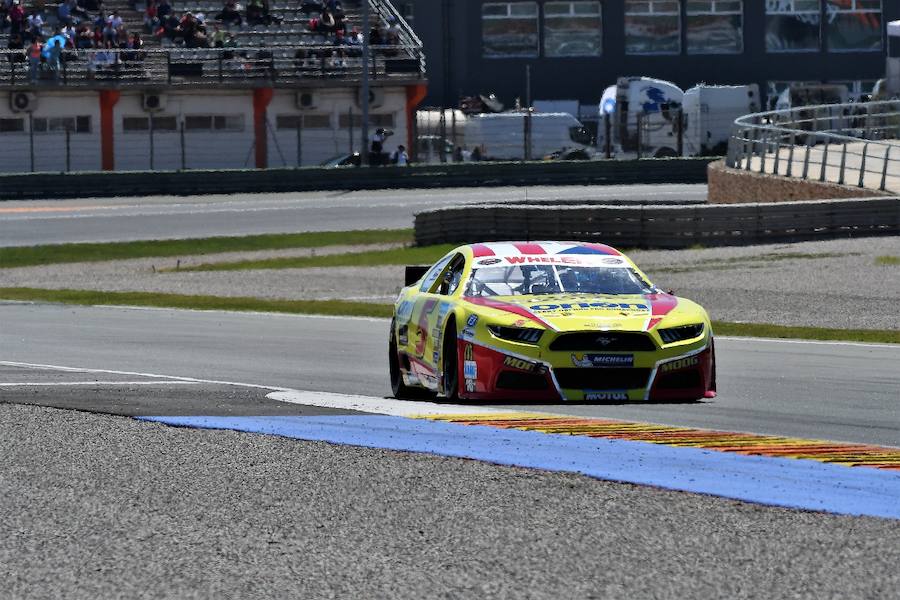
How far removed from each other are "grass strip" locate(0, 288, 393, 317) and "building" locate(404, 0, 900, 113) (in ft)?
145

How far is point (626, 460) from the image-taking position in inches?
353

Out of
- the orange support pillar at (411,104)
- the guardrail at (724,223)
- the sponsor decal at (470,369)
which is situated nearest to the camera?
the sponsor decal at (470,369)

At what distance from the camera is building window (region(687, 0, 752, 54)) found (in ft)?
234

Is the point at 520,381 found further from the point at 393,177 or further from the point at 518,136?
the point at 518,136

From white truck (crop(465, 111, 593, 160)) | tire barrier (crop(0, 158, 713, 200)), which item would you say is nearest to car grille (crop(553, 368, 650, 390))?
tire barrier (crop(0, 158, 713, 200))

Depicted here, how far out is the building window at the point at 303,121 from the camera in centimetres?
5388

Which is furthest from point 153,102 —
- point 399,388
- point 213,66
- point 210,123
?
point 399,388

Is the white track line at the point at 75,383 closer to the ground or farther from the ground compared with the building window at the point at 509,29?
closer to the ground

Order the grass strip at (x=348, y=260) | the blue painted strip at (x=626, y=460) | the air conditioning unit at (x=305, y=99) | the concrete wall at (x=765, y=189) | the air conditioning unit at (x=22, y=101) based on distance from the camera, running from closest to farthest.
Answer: the blue painted strip at (x=626, y=460), the grass strip at (x=348, y=260), the concrete wall at (x=765, y=189), the air conditioning unit at (x=22, y=101), the air conditioning unit at (x=305, y=99)

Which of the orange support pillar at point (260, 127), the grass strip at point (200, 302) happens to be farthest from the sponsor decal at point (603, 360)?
the orange support pillar at point (260, 127)

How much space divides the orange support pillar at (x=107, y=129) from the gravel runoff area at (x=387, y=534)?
43.3 meters

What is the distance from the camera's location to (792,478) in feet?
27.3

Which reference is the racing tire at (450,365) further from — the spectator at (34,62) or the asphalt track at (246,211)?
the spectator at (34,62)

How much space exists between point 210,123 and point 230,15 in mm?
3476
